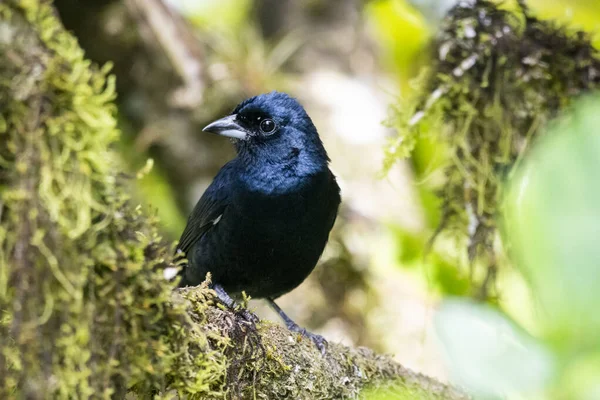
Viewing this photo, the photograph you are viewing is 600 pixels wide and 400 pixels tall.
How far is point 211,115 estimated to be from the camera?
5605 millimetres

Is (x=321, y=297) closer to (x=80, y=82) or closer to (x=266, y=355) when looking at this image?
(x=266, y=355)

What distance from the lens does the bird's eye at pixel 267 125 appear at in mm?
3787

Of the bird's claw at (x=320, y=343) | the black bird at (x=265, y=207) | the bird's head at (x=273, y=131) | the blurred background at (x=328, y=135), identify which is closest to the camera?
the bird's claw at (x=320, y=343)

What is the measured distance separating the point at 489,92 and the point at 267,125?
1.30 metres

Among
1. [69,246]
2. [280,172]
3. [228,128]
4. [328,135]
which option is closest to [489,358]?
[69,246]

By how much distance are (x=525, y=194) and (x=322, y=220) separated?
2243 mm

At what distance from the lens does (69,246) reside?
186 cm

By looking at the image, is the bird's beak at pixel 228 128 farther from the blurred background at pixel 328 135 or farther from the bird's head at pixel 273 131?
the blurred background at pixel 328 135

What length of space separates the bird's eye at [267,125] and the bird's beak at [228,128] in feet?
0.33

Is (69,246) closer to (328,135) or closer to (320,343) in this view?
(320,343)

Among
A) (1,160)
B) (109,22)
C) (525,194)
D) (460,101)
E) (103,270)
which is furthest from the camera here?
(109,22)

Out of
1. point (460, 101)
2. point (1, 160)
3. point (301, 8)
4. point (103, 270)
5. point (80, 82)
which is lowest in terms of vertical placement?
point (301, 8)

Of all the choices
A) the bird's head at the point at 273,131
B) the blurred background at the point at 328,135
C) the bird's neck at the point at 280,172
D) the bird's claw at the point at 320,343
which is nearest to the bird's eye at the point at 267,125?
the bird's head at the point at 273,131

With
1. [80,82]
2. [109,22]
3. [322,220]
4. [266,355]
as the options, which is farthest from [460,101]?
[109,22]
